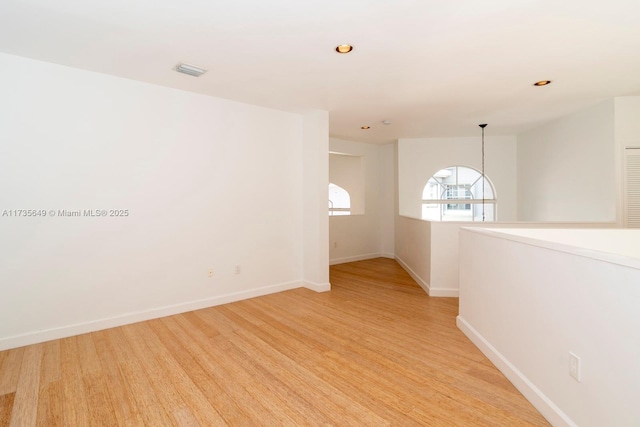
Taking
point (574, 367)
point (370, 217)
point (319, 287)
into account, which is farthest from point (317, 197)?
point (574, 367)

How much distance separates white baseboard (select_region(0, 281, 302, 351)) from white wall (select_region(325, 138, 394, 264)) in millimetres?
2325

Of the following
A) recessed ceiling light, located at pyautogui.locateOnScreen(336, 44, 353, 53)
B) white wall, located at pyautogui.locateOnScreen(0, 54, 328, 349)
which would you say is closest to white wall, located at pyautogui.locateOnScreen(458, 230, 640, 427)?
recessed ceiling light, located at pyautogui.locateOnScreen(336, 44, 353, 53)

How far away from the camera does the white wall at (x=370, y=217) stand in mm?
6535

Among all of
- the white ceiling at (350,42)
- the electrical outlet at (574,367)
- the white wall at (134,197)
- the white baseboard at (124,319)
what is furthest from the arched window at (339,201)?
the electrical outlet at (574,367)

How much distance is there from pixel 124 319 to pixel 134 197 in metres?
1.29

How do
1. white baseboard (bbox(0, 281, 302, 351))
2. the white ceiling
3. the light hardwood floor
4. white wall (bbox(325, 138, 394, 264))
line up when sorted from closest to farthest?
the light hardwood floor < the white ceiling < white baseboard (bbox(0, 281, 302, 351)) < white wall (bbox(325, 138, 394, 264))

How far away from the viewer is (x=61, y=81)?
2854mm

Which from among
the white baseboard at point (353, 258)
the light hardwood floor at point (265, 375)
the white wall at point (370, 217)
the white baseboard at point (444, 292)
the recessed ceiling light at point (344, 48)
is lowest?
the light hardwood floor at point (265, 375)

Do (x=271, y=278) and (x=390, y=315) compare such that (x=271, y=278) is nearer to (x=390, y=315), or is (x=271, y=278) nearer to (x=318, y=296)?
(x=318, y=296)

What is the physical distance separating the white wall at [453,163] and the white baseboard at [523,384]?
Result: 159 inches

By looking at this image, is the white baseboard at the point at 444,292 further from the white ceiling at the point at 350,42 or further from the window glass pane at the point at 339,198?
the window glass pane at the point at 339,198

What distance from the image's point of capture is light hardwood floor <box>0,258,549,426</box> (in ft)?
5.86

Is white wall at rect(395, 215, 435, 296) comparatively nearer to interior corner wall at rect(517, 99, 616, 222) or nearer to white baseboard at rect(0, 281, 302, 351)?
white baseboard at rect(0, 281, 302, 351)

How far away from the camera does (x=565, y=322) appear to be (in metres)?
1.61
